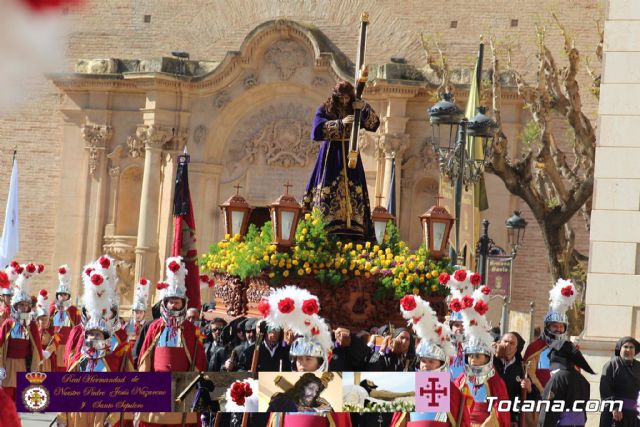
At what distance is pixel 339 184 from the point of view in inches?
511

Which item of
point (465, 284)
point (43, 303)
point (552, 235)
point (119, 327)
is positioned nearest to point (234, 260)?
point (119, 327)

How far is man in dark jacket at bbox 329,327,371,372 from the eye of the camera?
11.0m

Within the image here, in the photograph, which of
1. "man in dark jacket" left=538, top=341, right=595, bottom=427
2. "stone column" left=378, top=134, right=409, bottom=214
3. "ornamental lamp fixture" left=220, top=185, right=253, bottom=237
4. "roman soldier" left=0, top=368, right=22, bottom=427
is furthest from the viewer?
"stone column" left=378, top=134, right=409, bottom=214

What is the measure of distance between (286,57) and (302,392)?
2267 cm

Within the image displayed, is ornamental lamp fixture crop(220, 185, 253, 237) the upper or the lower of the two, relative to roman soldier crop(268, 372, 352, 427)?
upper

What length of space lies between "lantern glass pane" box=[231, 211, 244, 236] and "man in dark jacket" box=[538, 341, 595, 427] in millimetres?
4325

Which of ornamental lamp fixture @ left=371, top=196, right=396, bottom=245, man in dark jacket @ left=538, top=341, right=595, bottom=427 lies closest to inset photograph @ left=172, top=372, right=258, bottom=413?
man in dark jacket @ left=538, top=341, right=595, bottom=427

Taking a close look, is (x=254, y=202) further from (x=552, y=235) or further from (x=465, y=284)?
(x=465, y=284)

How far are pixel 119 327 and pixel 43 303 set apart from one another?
7223 mm

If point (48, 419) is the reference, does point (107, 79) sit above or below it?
above

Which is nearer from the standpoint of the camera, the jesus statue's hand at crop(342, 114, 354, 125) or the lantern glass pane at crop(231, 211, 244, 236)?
the jesus statue's hand at crop(342, 114, 354, 125)

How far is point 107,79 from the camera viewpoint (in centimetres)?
3014

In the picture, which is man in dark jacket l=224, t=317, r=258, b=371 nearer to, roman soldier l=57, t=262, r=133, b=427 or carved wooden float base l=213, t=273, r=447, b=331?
carved wooden float base l=213, t=273, r=447, b=331

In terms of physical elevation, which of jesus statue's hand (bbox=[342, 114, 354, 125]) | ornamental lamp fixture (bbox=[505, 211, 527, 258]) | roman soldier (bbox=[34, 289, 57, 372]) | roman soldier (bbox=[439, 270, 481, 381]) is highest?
jesus statue's hand (bbox=[342, 114, 354, 125])
